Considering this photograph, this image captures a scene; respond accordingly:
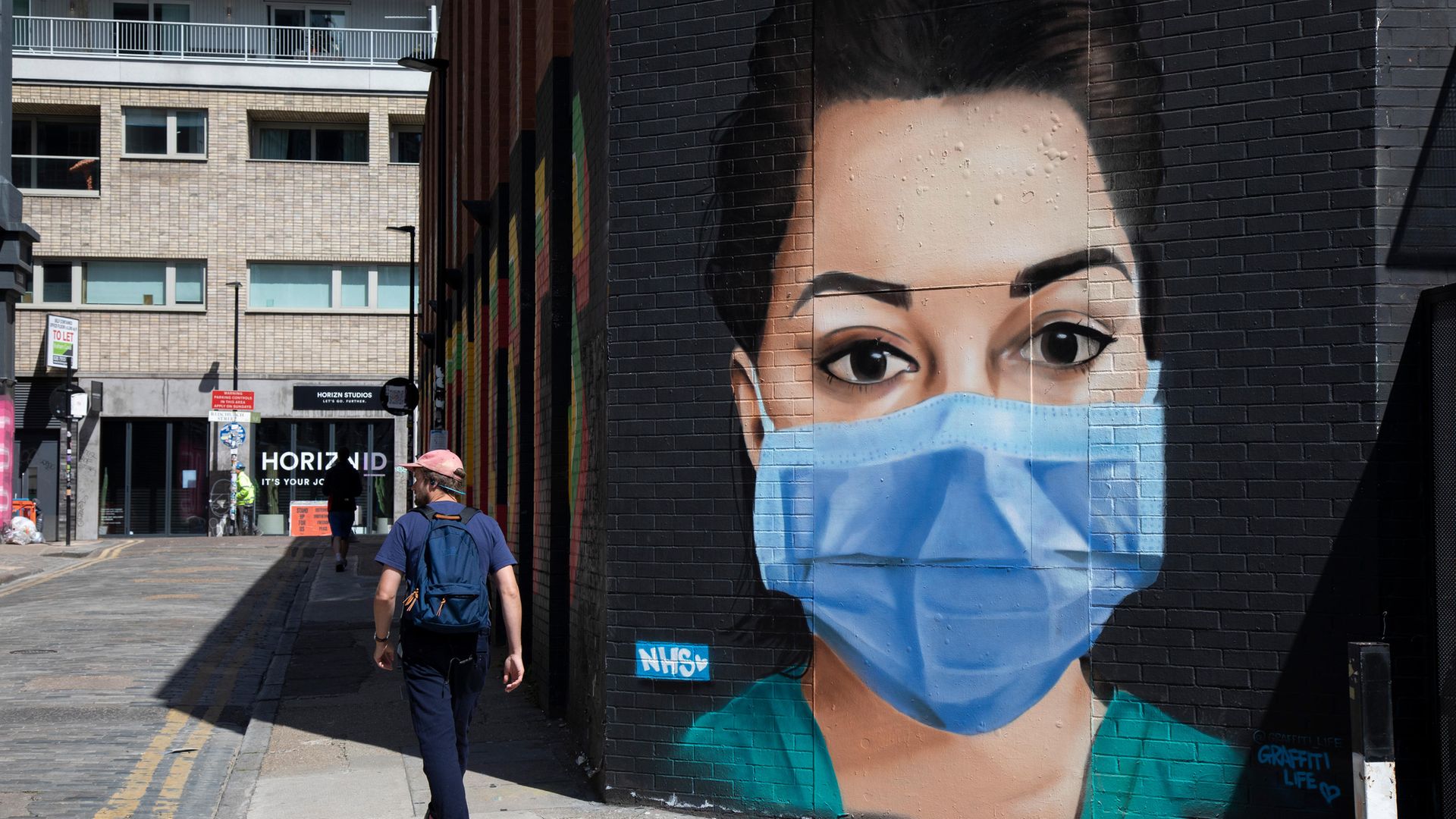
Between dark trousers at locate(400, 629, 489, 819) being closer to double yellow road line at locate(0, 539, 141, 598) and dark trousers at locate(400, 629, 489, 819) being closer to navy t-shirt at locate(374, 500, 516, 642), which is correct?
navy t-shirt at locate(374, 500, 516, 642)

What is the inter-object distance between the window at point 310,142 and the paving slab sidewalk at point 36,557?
13.9 meters

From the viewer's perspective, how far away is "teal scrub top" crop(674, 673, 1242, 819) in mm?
6543

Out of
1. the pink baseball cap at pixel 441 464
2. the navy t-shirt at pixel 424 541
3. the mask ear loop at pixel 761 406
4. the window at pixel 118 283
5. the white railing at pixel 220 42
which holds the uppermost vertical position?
the white railing at pixel 220 42

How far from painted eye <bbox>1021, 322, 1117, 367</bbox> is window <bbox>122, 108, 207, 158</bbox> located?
36203 millimetres

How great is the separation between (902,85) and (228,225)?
34798mm

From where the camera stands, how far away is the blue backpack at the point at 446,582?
6.18 meters

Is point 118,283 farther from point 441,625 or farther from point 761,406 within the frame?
point 441,625

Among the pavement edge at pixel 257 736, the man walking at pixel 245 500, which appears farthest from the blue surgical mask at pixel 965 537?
the man walking at pixel 245 500

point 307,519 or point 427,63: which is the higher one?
point 427,63

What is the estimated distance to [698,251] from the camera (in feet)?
25.3

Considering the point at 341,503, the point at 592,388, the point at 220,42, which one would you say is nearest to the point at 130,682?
the point at 592,388

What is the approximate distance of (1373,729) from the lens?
539 centimetres

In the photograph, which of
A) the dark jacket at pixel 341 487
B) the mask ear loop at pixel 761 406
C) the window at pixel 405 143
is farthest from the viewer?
the window at pixel 405 143

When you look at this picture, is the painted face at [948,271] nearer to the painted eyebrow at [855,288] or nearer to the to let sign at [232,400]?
the painted eyebrow at [855,288]
